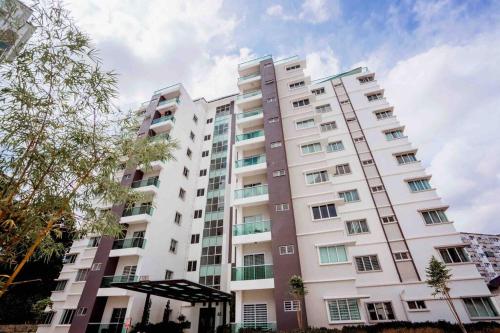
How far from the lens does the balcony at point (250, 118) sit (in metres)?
22.4

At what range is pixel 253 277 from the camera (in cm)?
1473

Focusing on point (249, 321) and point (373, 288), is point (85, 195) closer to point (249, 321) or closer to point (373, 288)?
point (249, 321)

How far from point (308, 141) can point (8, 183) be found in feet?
59.1

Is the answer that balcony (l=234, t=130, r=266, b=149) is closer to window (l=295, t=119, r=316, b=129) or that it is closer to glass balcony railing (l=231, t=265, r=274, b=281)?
window (l=295, t=119, r=316, b=129)

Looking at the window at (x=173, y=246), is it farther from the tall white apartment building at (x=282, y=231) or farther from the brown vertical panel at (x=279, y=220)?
the brown vertical panel at (x=279, y=220)

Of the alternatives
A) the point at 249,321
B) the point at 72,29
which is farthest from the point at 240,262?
the point at 72,29

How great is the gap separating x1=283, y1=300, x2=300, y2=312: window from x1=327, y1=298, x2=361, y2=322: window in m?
1.82

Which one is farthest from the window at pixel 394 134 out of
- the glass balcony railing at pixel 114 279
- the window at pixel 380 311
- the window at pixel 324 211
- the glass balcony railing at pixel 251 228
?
the glass balcony railing at pixel 114 279

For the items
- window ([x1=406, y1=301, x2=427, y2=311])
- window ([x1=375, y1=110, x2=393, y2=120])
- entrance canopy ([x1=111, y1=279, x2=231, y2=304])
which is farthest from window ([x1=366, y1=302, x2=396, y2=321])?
window ([x1=375, y1=110, x2=393, y2=120])

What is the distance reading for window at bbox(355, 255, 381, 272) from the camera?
1656 centimetres

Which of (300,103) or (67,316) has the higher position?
(300,103)

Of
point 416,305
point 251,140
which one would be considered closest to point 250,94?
point 251,140

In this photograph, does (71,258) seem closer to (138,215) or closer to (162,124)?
(138,215)

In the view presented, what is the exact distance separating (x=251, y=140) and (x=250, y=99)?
5337 mm
